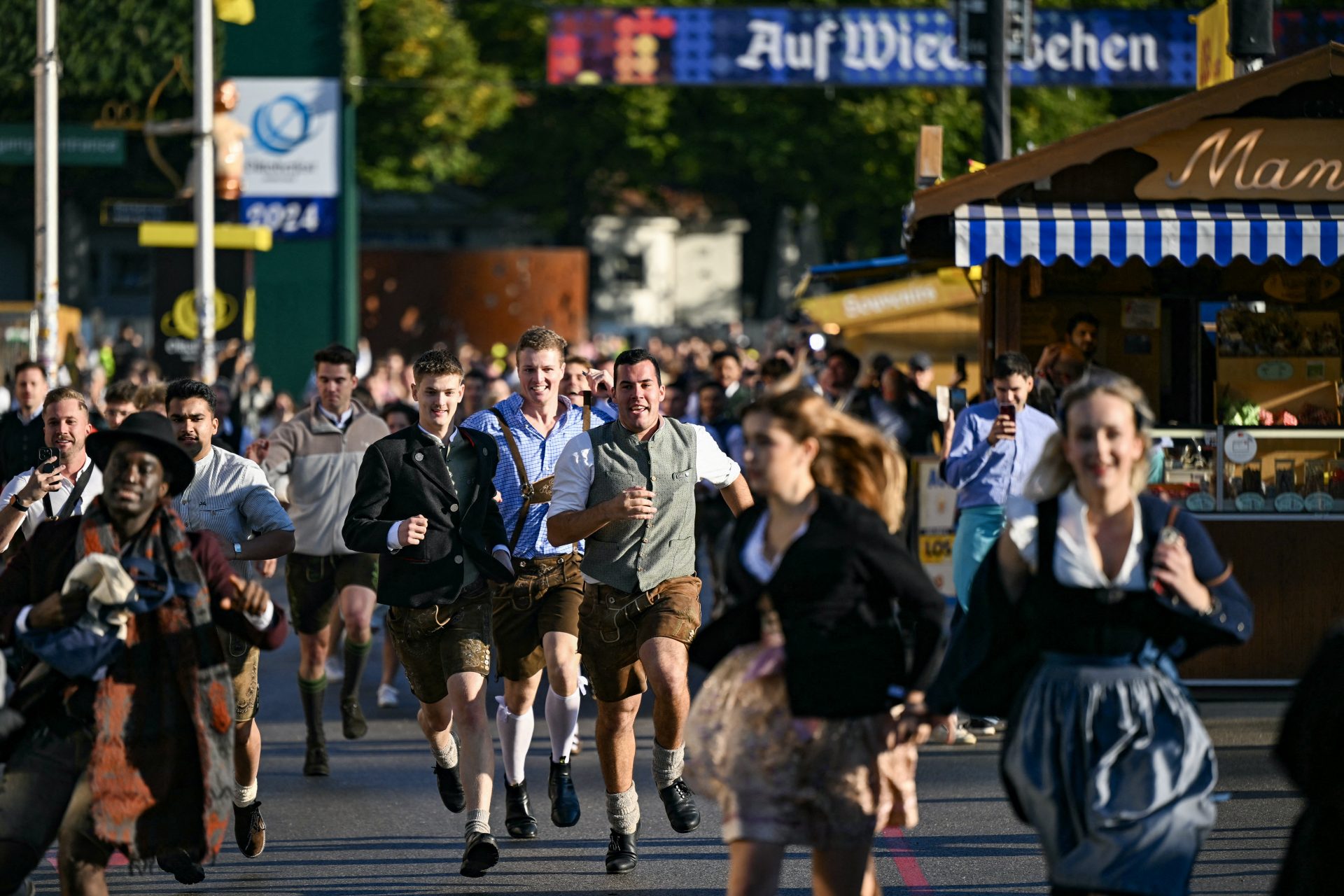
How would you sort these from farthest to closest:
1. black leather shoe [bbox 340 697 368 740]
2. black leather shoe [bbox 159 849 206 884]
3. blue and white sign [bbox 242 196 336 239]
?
1. blue and white sign [bbox 242 196 336 239]
2. black leather shoe [bbox 340 697 368 740]
3. black leather shoe [bbox 159 849 206 884]

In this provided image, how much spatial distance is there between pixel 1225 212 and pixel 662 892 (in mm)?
5760

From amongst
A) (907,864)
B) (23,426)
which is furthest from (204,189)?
(907,864)

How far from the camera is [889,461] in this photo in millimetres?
5195

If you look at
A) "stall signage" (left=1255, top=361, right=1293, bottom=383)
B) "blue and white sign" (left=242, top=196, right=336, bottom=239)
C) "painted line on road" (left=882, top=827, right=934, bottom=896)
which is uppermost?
"blue and white sign" (left=242, top=196, right=336, bottom=239)

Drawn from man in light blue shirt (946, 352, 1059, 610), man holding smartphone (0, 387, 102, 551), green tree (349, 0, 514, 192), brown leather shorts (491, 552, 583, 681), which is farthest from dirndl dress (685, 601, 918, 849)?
green tree (349, 0, 514, 192)

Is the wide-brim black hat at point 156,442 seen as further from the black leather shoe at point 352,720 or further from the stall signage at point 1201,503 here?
the stall signage at point 1201,503

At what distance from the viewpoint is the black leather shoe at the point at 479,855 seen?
7.15 m

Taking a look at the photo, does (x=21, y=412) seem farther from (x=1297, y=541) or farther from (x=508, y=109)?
(x=508, y=109)

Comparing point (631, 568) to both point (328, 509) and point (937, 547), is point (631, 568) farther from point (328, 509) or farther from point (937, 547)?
point (937, 547)

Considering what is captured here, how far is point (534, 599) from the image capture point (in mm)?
7840

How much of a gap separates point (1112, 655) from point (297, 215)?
91.3 ft

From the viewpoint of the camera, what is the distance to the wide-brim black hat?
5.37 meters

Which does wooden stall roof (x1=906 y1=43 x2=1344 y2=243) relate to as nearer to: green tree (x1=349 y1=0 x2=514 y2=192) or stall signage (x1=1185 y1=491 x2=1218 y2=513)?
stall signage (x1=1185 y1=491 x2=1218 y2=513)

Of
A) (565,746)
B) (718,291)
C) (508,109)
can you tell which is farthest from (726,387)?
(718,291)
